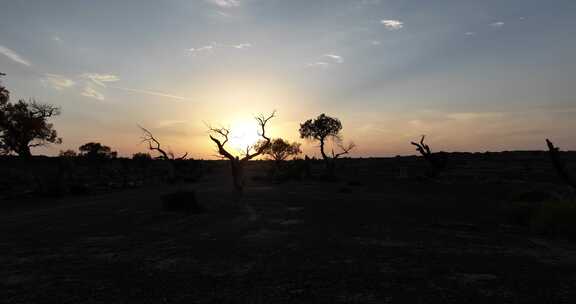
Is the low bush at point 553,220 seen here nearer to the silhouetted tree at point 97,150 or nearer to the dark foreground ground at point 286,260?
the dark foreground ground at point 286,260

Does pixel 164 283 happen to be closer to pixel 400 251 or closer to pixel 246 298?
pixel 246 298

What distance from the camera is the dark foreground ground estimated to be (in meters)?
6.99

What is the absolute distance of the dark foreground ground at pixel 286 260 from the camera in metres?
6.99

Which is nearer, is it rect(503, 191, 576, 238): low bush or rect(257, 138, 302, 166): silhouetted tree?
rect(503, 191, 576, 238): low bush

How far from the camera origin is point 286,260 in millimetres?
9523

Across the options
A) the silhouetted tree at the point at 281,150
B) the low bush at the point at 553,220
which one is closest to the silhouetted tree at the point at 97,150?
the silhouetted tree at the point at 281,150

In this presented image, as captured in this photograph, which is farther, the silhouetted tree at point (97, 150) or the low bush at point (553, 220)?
the silhouetted tree at point (97, 150)

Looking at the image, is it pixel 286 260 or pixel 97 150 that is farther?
pixel 97 150

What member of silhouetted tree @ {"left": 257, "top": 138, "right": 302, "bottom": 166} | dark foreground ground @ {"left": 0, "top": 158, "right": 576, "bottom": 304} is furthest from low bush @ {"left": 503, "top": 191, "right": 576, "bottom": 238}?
silhouetted tree @ {"left": 257, "top": 138, "right": 302, "bottom": 166}

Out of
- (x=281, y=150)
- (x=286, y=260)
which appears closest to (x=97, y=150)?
(x=281, y=150)

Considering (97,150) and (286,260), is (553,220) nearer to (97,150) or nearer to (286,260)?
(286,260)

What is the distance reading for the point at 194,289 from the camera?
7.34 meters

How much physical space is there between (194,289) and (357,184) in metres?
33.1

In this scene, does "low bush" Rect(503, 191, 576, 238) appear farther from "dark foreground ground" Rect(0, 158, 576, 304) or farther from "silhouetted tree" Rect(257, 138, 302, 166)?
"silhouetted tree" Rect(257, 138, 302, 166)
